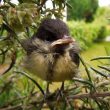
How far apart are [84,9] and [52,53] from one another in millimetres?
9162

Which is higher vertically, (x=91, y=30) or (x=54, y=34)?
(x=54, y=34)

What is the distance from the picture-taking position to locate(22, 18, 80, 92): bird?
77cm

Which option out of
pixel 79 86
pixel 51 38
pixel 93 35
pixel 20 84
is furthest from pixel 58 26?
pixel 93 35

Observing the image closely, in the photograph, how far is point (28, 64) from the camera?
0.83 metres

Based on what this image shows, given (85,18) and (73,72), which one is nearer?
(73,72)

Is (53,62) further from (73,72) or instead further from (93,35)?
(93,35)

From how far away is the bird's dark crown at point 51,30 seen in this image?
79cm

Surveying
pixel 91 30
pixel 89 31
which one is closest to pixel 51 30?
pixel 89 31

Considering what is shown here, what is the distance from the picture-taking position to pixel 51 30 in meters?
0.81

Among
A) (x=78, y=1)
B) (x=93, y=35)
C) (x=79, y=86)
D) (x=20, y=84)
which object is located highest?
(x=79, y=86)

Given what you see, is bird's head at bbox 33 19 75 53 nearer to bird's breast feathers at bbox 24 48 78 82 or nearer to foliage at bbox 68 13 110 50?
bird's breast feathers at bbox 24 48 78 82

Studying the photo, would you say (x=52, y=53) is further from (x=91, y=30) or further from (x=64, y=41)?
(x=91, y=30)

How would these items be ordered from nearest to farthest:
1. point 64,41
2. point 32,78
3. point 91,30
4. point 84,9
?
1. point 64,41
2. point 32,78
3. point 91,30
4. point 84,9

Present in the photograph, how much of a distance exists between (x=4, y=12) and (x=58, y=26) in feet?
0.40
